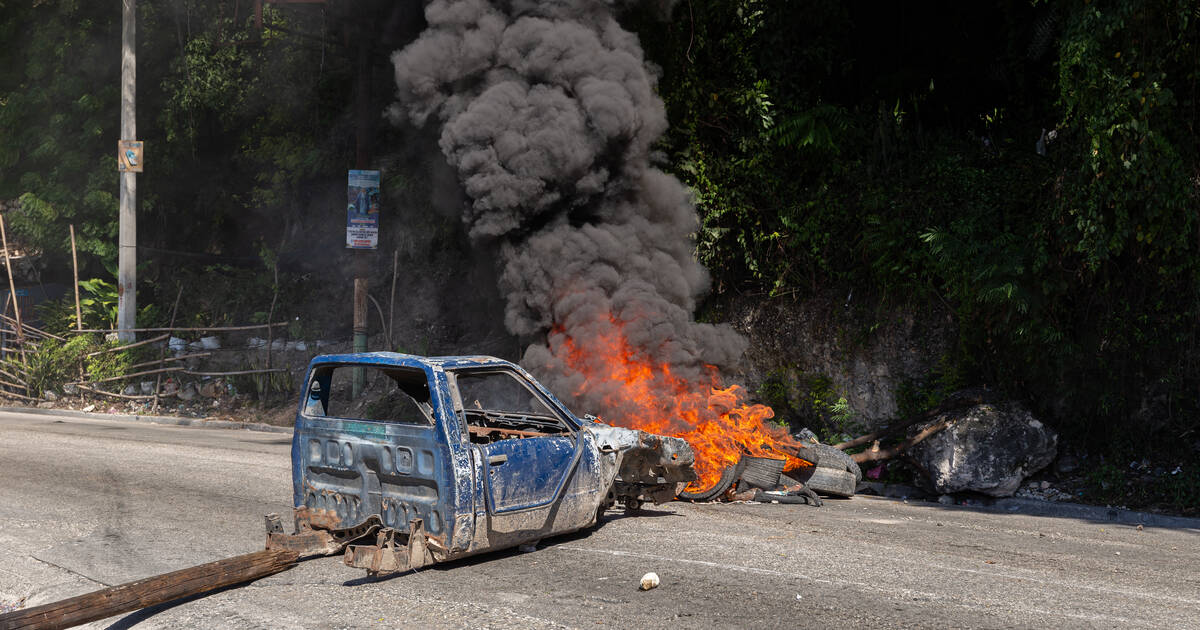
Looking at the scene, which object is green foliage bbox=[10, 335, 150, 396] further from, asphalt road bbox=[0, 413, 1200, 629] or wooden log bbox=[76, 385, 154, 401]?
asphalt road bbox=[0, 413, 1200, 629]

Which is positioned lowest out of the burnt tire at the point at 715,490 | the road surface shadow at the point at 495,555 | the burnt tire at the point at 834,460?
the road surface shadow at the point at 495,555

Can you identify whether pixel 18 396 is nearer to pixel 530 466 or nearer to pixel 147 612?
pixel 147 612

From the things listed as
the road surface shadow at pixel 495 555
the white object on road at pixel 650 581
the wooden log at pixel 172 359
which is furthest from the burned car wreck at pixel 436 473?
the wooden log at pixel 172 359

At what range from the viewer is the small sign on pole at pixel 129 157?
59.2ft

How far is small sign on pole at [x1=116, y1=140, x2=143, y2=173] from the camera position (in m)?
18.0

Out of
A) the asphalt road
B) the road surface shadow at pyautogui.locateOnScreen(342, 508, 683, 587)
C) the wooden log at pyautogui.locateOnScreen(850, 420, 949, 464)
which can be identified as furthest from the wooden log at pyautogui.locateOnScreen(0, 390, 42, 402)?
the wooden log at pyautogui.locateOnScreen(850, 420, 949, 464)

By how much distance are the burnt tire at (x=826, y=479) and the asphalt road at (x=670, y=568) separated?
0.25m

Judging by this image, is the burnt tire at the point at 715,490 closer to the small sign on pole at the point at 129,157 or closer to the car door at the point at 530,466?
the car door at the point at 530,466

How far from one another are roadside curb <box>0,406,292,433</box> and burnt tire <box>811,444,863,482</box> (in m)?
9.34

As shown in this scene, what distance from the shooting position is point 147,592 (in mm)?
4809

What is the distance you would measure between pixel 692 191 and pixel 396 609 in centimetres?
933

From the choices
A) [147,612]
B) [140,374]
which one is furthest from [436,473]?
[140,374]

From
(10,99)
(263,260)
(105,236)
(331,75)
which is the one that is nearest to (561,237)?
(331,75)

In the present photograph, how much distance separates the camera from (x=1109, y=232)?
9.82 metres
